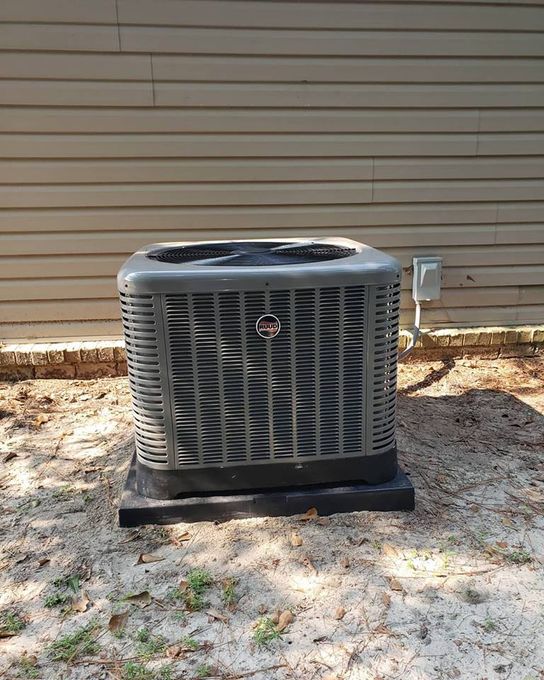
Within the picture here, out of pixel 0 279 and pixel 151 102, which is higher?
pixel 151 102

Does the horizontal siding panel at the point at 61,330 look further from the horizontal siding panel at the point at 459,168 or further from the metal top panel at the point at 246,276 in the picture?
the horizontal siding panel at the point at 459,168

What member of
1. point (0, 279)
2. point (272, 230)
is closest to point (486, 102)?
point (272, 230)

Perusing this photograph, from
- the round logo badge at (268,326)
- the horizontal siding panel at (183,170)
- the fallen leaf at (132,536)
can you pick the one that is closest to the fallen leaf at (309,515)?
the fallen leaf at (132,536)

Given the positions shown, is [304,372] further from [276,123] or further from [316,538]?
[276,123]

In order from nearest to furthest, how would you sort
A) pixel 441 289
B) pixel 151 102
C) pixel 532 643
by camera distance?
pixel 532 643
pixel 151 102
pixel 441 289

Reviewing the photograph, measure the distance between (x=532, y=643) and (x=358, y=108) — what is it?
10.9ft

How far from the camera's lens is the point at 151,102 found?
360cm

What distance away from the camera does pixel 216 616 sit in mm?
1833

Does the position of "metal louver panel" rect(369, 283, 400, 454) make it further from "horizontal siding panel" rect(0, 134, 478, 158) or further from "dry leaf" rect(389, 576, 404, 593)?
"horizontal siding panel" rect(0, 134, 478, 158)

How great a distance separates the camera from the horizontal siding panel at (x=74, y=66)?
3461 mm

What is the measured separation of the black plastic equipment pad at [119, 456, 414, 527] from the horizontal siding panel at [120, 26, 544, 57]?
2850mm

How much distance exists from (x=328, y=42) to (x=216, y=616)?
349cm

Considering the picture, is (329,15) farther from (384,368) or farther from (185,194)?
(384,368)

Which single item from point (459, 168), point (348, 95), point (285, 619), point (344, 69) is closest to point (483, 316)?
point (459, 168)
